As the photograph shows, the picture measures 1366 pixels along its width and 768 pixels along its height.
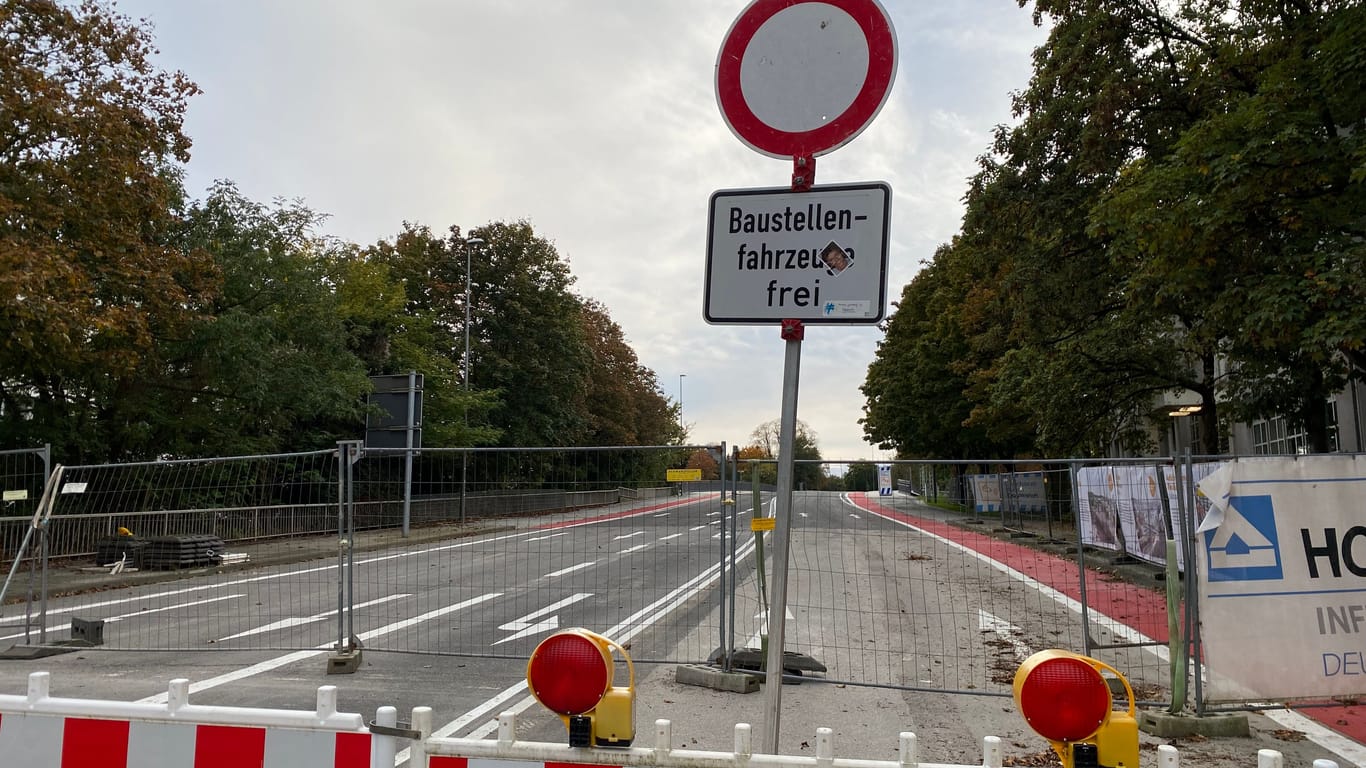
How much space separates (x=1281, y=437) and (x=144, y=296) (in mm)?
32485

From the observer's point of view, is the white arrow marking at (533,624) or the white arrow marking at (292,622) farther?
the white arrow marking at (292,622)

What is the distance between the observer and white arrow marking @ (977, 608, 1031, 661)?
28.7 ft

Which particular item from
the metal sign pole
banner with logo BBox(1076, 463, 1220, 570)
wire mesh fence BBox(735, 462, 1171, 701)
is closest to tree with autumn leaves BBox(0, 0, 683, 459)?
wire mesh fence BBox(735, 462, 1171, 701)

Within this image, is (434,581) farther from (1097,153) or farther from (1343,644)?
(1097,153)

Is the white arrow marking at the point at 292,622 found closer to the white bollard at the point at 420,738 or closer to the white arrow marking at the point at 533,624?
the white arrow marking at the point at 533,624

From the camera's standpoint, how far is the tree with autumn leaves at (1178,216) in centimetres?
1157

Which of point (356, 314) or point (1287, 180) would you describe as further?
point (356, 314)

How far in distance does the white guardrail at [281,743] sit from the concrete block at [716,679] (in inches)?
186

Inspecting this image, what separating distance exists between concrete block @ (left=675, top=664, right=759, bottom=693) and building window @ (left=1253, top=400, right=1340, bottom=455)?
23.5 meters

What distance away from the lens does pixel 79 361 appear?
54.0ft

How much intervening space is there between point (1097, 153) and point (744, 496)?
41.7 feet

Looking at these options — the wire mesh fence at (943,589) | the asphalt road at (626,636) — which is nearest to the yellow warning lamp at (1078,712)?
the asphalt road at (626,636)

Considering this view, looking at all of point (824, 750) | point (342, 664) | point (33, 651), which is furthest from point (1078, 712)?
point (33, 651)

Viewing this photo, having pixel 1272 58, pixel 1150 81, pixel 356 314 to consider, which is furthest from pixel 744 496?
pixel 356 314
